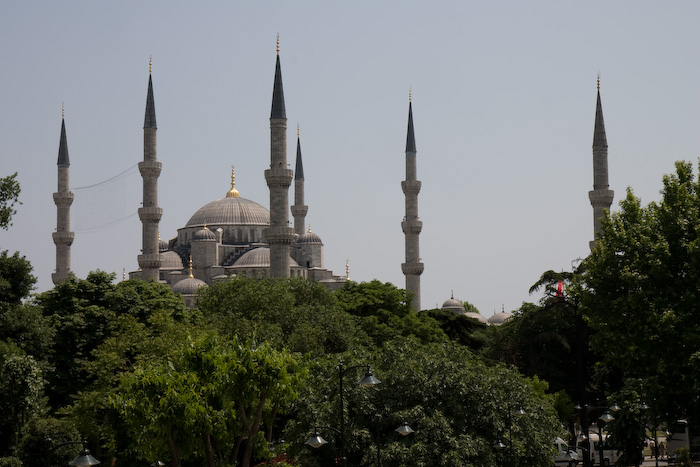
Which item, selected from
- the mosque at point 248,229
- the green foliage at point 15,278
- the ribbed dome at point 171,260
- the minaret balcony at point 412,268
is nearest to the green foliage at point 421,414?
the mosque at point 248,229

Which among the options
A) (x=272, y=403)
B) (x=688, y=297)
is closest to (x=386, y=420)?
(x=272, y=403)

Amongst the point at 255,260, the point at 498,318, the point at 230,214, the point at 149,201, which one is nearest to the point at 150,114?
the point at 149,201

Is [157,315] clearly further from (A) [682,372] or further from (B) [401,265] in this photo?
(B) [401,265]

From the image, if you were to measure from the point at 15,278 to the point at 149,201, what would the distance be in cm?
3703

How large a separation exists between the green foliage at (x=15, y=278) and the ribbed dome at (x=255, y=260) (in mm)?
63126

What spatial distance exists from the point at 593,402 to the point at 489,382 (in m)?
21.8

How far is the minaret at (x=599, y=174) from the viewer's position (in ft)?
216

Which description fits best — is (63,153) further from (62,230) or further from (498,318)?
(498,318)

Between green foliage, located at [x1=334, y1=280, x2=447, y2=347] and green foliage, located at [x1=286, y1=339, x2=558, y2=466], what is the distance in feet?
67.9

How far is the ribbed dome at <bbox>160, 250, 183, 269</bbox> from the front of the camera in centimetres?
10244

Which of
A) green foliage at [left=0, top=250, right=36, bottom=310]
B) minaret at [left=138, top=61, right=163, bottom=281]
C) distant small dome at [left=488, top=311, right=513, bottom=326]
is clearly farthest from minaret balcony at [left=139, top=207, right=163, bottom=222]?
distant small dome at [left=488, top=311, right=513, bottom=326]

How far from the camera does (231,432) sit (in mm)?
21953

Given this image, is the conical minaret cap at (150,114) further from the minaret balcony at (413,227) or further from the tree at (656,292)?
the tree at (656,292)

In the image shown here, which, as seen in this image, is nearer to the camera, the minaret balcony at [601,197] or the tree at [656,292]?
the tree at [656,292]
